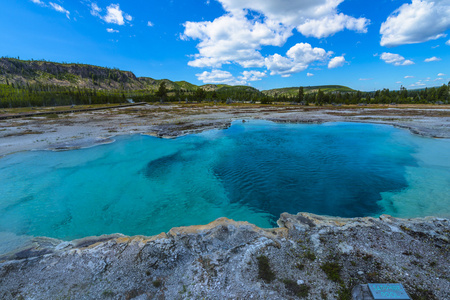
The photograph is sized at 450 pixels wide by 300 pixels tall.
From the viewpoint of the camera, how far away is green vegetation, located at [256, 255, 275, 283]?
561cm


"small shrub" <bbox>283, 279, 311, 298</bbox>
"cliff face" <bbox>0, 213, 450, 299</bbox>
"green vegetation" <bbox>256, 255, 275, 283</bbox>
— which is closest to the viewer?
"small shrub" <bbox>283, 279, 311, 298</bbox>

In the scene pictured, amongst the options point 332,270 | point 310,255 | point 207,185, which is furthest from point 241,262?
point 207,185

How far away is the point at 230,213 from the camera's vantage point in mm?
10867

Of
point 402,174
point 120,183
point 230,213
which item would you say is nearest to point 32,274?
point 230,213

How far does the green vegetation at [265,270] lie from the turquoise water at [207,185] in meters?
3.32

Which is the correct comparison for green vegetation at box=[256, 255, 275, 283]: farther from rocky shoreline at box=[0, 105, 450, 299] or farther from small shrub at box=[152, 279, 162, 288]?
small shrub at box=[152, 279, 162, 288]

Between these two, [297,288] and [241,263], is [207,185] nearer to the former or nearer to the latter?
[241,263]

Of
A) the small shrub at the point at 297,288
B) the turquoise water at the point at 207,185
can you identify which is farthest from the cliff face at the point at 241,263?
the turquoise water at the point at 207,185

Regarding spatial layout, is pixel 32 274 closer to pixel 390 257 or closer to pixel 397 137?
pixel 390 257

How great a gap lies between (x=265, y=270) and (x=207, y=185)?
8.89 m

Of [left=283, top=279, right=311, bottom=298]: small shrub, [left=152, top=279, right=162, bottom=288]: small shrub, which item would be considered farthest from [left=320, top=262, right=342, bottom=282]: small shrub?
[left=152, top=279, right=162, bottom=288]: small shrub

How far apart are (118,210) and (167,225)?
3787 mm

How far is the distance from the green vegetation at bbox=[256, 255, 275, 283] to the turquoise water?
131 inches

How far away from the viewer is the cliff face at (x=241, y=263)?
5348 mm
